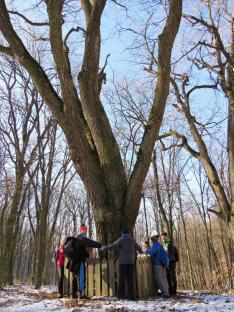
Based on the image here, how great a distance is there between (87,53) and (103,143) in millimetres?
2175

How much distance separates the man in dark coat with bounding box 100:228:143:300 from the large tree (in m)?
0.50

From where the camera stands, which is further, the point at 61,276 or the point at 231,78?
the point at 231,78

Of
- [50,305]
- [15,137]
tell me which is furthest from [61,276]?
[15,137]

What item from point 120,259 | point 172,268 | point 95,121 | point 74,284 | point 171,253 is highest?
point 95,121

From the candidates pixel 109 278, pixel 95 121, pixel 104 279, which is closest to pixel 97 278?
pixel 104 279

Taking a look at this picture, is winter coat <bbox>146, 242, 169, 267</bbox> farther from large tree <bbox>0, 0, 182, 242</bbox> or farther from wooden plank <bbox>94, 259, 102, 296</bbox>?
wooden plank <bbox>94, 259, 102, 296</bbox>

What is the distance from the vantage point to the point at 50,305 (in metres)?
6.01

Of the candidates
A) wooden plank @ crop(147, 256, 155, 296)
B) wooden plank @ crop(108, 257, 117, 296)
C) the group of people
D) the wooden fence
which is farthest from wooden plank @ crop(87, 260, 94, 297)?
wooden plank @ crop(147, 256, 155, 296)

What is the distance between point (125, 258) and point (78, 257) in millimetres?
1037

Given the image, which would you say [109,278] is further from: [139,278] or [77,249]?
[77,249]

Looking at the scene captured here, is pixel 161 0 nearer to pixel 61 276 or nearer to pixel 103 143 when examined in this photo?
pixel 103 143

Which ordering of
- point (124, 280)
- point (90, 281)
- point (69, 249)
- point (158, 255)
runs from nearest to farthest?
1. point (124, 280)
2. point (69, 249)
3. point (90, 281)
4. point (158, 255)

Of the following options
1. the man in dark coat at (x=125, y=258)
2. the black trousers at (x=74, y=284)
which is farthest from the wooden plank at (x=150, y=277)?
the black trousers at (x=74, y=284)

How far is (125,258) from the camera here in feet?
22.0
